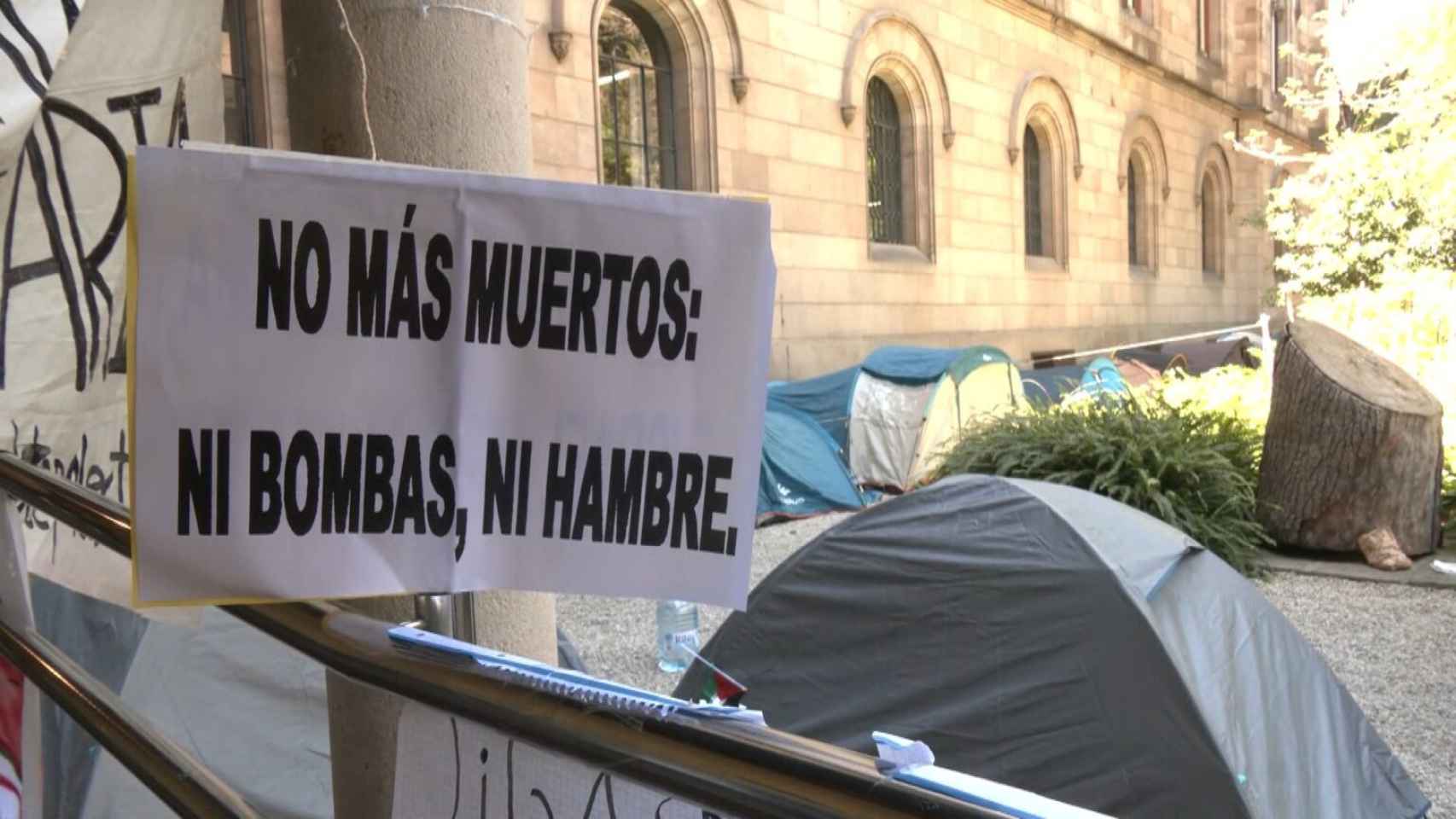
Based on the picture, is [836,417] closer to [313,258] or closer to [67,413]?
[67,413]

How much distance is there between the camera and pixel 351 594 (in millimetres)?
1439

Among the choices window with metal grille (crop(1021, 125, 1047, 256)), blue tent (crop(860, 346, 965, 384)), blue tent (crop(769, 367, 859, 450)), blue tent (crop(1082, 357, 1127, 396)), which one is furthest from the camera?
window with metal grille (crop(1021, 125, 1047, 256))

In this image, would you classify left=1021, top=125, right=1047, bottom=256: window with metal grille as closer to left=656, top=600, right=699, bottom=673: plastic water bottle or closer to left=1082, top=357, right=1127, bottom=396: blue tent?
left=1082, top=357, right=1127, bottom=396: blue tent

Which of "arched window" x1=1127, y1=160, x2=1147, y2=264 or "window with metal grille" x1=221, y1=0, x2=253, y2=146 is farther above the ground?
"arched window" x1=1127, y1=160, x2=1147, y2=264

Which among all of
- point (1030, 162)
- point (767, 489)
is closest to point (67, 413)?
point (767, 489)

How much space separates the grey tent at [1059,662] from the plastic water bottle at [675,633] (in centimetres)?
135

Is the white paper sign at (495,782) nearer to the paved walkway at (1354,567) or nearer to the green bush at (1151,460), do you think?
the green bush at (1151,460)

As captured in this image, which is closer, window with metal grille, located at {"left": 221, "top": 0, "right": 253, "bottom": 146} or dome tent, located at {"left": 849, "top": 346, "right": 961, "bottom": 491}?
window with metal grille, located at {"left": 221, "top": 0, "right": 253, "bottom": 146}

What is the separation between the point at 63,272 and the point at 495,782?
1.83 metres

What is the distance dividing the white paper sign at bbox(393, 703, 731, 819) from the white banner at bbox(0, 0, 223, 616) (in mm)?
1290

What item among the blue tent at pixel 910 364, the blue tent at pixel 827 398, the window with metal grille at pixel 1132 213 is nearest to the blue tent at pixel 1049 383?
the blue tent at pixel 910 364

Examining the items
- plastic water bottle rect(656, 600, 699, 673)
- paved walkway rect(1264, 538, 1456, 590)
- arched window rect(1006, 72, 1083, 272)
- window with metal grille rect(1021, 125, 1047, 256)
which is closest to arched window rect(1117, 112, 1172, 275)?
arched window rect(1006, 72, 1083, 272)

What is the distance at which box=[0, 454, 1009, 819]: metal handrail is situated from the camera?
0.86 m

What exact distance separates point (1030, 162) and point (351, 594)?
2054 centimetres
